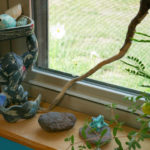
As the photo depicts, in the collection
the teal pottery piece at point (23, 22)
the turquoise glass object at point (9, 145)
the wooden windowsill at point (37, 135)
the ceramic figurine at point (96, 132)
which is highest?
the teal pottery piece at point (23, 22)

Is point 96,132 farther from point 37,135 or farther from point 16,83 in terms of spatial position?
point 16,83

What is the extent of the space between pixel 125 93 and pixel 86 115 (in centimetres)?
17

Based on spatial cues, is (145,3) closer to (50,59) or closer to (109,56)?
(109,56)

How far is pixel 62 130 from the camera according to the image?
88 centimetres

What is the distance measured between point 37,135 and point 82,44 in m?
0.34

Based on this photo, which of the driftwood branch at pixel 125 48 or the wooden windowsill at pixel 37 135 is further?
the wooden windowsill at pixel 37 135

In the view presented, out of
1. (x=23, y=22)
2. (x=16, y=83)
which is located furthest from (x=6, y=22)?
(x=16, y=83)

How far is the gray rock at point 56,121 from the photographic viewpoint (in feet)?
2.81

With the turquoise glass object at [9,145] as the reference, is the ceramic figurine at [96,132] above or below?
above

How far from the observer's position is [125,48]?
80 centimetres

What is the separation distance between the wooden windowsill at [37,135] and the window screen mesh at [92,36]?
0.61ft

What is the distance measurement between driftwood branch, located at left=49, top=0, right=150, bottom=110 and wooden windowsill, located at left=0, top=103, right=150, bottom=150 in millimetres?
110

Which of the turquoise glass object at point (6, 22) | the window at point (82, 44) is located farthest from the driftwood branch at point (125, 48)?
the turquoise glass object at point (6, 22)

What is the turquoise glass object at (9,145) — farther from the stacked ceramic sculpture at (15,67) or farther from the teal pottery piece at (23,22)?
the teal pottery piece at (23,22)
